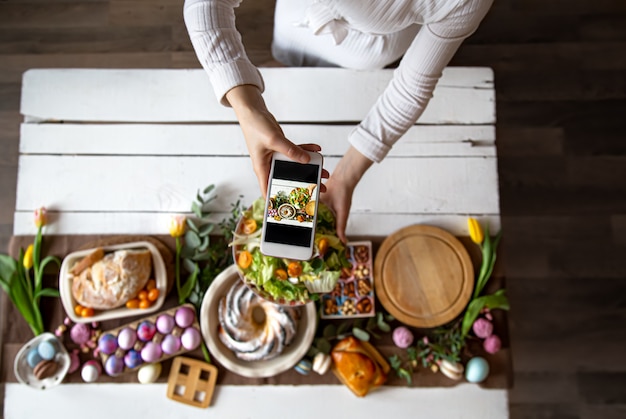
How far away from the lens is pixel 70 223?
124cm

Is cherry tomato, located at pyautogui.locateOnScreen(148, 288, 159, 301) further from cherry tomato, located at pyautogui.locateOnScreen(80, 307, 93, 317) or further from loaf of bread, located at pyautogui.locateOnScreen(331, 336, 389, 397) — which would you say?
loaf of bread, located at pyautogui.locateOnScreen(331, 336, 389, 397)

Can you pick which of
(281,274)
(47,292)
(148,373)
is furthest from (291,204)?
(47,292)

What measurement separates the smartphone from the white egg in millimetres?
568

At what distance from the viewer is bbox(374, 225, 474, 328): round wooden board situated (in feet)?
3.86

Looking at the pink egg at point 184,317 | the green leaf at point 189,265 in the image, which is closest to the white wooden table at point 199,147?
the green leaf at point 189,265

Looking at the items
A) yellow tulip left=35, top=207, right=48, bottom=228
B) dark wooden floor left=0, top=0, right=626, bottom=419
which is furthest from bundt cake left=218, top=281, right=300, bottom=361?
dark wooden floor left=0, top=0, right=626, bottom=419

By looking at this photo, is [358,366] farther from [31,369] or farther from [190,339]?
[31,369]

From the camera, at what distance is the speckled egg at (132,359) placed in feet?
3.75

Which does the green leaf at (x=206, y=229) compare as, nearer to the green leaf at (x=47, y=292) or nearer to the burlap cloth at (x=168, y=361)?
the burlap cloth at (x=168, y=361)

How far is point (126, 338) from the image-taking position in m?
1.15

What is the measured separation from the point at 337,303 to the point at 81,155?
2.68 feet

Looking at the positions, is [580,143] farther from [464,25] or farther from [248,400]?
[248,400]

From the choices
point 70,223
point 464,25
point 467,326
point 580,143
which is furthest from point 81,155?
point 580,143

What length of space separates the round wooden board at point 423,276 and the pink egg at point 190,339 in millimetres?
479
